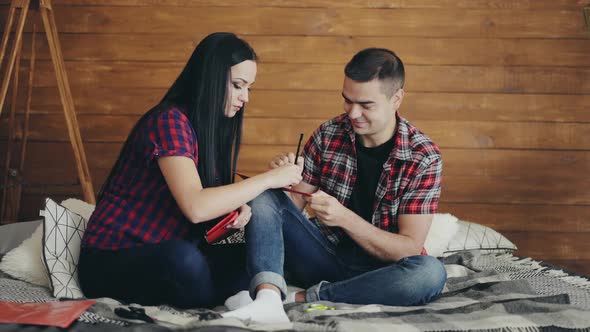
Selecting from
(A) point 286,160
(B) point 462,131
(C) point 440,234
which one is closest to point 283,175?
(A) point 286,160

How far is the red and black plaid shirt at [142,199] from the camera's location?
A: 1694 mm

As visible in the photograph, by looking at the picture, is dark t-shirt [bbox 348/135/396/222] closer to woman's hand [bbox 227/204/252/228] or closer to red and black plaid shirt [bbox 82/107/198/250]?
woman's hand [bbox 227/204/252/228]

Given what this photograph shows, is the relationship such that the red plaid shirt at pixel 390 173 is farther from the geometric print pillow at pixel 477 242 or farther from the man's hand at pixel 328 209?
the geometric print pillow at pixel 477 242

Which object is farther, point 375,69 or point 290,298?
point 375,69

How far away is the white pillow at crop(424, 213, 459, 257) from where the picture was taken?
2.40m

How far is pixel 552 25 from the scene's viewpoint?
305cm

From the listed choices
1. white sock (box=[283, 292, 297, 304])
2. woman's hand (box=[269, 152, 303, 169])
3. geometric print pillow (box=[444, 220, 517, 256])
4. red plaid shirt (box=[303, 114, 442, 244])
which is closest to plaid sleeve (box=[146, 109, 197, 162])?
woman's hand (box=[269, 152, 303, 169])

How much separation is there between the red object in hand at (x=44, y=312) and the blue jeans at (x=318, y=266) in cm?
43

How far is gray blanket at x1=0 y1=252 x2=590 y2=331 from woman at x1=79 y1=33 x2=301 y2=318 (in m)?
0.09

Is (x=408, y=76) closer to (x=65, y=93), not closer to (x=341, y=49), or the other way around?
→ (x=341, y=49)

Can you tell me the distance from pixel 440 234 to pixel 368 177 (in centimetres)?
53

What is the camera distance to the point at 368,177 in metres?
2.08

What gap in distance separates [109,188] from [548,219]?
2.17 metres

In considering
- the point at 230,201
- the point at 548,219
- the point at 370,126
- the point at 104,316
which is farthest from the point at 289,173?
the point at 548,219
